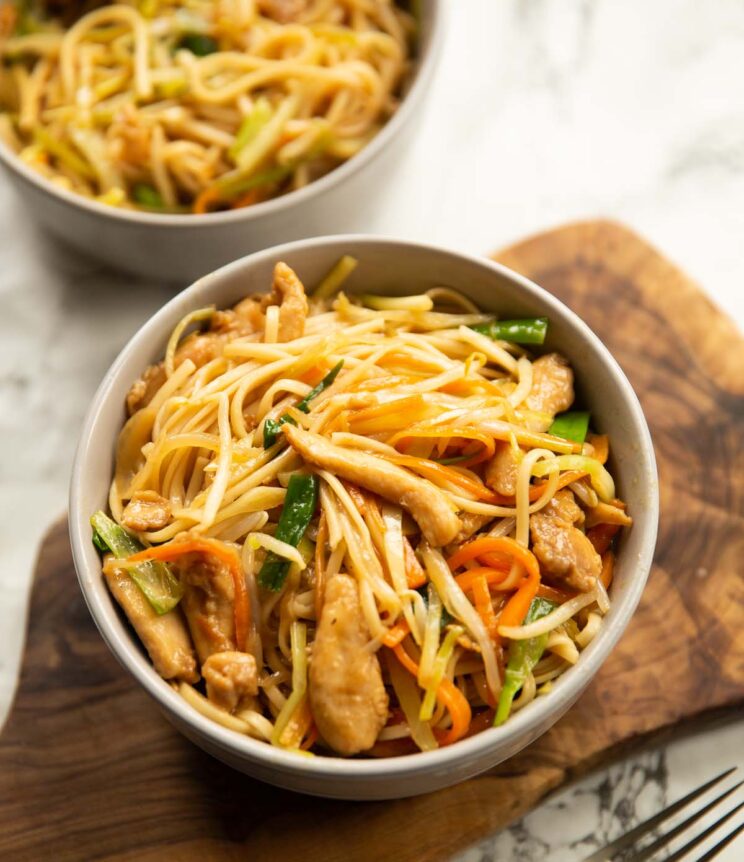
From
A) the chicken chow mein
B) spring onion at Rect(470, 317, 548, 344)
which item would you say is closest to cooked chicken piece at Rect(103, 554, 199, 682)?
the chicken chow mein

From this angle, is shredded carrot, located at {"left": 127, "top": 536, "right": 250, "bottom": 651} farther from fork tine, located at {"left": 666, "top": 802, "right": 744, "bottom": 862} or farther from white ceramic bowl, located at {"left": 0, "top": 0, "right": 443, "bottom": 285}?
fork tine, located at {"left": 666, "top": 802, "right": 744, "bottom": 862}

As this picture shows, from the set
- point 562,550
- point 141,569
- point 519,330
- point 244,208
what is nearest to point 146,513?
point 141,569

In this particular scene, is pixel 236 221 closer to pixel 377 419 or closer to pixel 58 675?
pixel 377 419

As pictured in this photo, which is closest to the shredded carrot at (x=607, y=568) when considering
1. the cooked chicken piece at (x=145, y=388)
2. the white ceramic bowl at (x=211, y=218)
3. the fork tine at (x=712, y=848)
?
the fork tine at (x=712, y=848)

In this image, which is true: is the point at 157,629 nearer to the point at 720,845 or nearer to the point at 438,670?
the point at 438,670

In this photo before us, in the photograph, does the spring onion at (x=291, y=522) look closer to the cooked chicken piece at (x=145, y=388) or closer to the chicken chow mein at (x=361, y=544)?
the chicken chow mein at (x=361, y=544)

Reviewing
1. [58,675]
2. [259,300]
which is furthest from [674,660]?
[58,675]
